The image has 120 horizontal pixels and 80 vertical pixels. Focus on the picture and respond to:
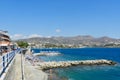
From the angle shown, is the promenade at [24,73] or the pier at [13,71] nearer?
the pier at [13,71]

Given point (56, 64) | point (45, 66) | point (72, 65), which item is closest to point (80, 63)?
point (72, 65)

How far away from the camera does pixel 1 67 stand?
1853 cm

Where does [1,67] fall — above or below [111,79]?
above

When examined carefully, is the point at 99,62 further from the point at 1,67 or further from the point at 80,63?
the point at 1,67

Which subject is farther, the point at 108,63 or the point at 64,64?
the point at 108,63

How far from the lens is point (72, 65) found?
69.8 meters

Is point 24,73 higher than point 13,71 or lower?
lower

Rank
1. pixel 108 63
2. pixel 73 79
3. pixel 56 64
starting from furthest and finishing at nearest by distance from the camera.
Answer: pixel 108 63 → pixel 56 64 → pixel 73 79

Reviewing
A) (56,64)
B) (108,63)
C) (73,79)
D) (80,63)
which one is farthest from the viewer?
(108,63)

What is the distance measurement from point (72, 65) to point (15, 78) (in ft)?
164

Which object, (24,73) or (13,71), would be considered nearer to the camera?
(13,71)

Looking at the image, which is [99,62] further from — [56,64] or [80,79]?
[80,79]

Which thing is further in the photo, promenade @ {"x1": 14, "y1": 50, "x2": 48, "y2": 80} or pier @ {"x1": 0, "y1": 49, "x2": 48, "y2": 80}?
promenade @ {"x1": 14, "y1": 50, "x2": 48, "y2": 80}

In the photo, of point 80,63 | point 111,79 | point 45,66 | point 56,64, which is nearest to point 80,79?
point 111,79
